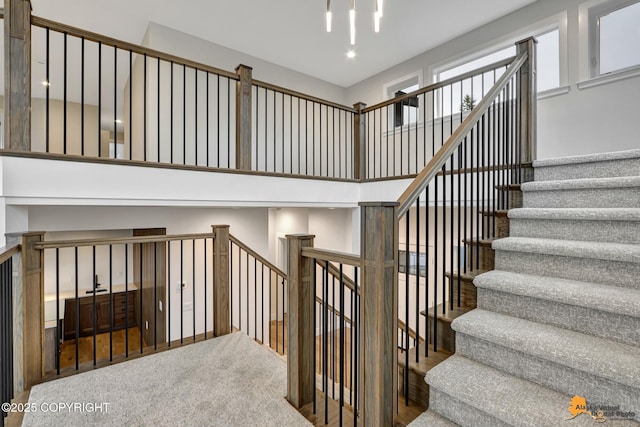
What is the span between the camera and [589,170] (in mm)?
2135

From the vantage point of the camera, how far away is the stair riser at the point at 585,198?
1785mm

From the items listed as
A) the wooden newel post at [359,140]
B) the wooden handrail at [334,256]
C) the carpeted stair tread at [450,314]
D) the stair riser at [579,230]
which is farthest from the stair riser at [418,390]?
the wooden newel post at [359,140]

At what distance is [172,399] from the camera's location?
5.97 ft

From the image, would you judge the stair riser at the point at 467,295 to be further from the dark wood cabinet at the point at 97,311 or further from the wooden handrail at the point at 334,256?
the dark wood cabinet at the point at 97,311

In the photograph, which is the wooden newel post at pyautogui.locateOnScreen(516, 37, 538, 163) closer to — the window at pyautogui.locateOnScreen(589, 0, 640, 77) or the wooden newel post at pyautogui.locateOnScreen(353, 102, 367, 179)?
the window at pyautogui.locateOnScreen(589, 0, 640, 77)

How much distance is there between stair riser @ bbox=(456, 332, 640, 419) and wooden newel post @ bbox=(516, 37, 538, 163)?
1.64 m

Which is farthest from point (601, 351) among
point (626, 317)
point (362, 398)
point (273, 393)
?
point (273, 393)

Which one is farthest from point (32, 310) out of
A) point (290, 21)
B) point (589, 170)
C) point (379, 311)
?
point (290, 21)

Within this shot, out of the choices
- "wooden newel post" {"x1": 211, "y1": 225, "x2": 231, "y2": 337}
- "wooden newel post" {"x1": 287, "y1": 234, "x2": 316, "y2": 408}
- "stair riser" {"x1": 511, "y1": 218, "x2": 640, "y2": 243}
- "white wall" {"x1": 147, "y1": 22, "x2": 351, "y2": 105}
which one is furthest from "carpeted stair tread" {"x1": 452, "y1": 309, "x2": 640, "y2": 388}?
"white wall" {"x1": 147, "y1": 22, "x2": 351, "y2": 105}

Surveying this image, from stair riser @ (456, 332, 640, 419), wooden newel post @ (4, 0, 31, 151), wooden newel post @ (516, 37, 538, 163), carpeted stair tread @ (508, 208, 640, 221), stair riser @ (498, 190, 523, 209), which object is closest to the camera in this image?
stair riser @ (456, 332, 640, 419)

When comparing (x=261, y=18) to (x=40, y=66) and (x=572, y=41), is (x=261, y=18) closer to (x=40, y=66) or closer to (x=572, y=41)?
(x=572, y=41)

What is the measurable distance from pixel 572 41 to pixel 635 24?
500 mm

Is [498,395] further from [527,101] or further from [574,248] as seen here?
[527,101]

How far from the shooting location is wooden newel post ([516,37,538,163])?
8.05 ft
